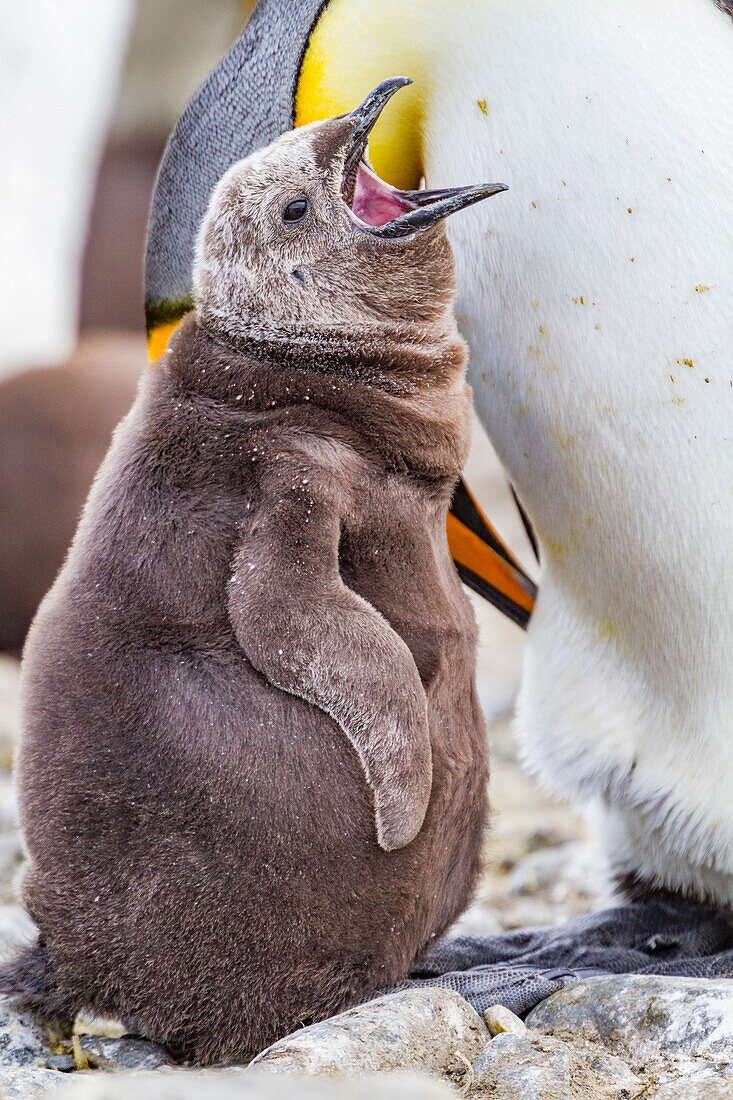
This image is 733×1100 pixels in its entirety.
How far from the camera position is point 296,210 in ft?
3.92

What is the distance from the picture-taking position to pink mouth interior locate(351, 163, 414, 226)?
50.0 inches

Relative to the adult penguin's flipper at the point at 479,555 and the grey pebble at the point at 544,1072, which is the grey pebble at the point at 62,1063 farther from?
the adult penguin's flipper at the point at 479,555

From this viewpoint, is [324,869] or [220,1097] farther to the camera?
[324,869]

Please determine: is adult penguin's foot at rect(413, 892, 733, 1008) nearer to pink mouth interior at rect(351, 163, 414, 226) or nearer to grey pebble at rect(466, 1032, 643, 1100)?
grey pebble at rect(466, 1032, 643, 1100)

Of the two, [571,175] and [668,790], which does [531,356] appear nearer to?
[571,175]

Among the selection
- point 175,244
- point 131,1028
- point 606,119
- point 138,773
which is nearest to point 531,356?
point 606,119

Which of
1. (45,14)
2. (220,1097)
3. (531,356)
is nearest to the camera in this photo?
(220,1097)

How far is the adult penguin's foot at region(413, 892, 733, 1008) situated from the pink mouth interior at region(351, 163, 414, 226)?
849 mm

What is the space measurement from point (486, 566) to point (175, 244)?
0.68 m

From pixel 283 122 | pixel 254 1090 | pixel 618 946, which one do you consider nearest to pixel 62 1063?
pixel 254 1090

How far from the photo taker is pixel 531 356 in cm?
Answer: 141

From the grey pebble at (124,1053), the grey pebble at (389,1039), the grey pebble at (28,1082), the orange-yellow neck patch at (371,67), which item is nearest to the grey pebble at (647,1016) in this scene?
the grey pebble at (389,1039)

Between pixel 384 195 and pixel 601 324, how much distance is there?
11.9 inches

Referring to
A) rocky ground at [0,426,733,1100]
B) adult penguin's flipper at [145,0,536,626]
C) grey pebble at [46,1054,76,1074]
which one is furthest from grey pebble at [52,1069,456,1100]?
adult penguin's flipper at [145,0,536,626]
